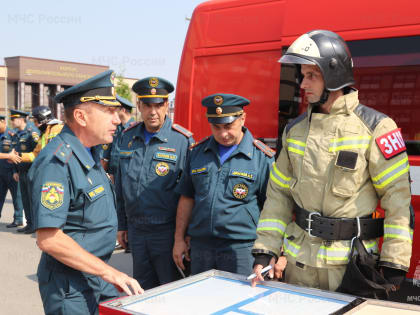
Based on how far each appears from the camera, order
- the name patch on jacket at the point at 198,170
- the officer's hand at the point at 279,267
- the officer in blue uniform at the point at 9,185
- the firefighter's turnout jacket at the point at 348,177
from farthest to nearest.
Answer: the officer in blue uniform at the point at 9,185 → the name patch on jacket at the point at 198,170 → the officer's hand at the point at 279,267 → the firefighter's turnout jacket at the point at 348,177

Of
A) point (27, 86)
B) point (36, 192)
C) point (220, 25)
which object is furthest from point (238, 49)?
point (27, 86)

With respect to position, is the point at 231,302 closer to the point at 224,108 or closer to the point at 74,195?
the point at 74,195

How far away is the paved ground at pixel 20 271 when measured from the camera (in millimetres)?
4648

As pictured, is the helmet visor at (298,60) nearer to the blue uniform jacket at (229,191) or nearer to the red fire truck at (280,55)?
the blue uniform jacket at (229,191)

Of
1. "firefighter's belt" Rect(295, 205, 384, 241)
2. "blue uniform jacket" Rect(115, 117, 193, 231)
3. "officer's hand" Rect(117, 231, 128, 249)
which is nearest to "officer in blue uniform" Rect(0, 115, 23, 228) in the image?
"officer's hand" Rect(117, 231, 128, 249)

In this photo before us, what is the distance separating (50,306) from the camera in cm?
221

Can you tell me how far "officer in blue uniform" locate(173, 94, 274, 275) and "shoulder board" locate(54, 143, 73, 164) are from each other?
4.33ft

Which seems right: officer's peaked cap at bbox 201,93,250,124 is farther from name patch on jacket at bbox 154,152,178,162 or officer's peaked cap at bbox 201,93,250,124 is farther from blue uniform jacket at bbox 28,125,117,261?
blue uniform jacket at bbox 28,125,117,261

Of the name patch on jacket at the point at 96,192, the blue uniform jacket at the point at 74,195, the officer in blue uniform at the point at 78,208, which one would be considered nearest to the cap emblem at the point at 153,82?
the officer in blue uniform at the point at 78,208

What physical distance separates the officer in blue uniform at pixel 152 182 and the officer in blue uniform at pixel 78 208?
1296 millimetres

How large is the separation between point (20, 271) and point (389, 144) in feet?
16.5

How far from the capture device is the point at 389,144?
2115 millimetres

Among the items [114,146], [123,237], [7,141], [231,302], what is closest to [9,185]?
[7,141]

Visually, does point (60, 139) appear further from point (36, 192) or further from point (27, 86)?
point (27, 86)
